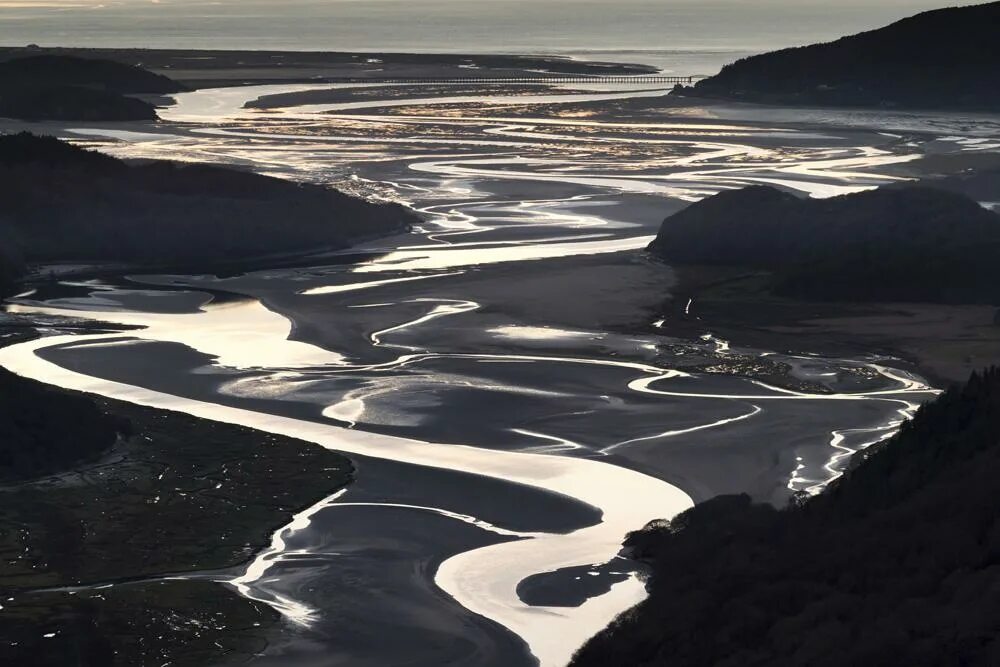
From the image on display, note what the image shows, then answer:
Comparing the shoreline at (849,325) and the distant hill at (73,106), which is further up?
the distant hill at (73,106)

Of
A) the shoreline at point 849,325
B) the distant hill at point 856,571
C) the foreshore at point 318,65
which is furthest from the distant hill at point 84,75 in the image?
the distant hill at point 856,571

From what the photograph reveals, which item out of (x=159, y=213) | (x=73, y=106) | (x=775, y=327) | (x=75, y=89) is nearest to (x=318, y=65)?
(x=75, y=89)

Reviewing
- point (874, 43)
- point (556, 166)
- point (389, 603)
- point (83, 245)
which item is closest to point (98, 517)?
point (389, 603)

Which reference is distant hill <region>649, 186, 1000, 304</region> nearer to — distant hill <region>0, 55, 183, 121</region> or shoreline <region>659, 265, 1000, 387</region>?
shoreline <region>659, 265, 1000, 387</region>

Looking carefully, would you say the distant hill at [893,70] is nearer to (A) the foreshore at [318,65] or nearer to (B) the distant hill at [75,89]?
(A) the foreshore at [318,65]

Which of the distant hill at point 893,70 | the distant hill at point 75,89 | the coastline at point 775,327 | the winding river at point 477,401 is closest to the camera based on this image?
the winding river at point 477,401

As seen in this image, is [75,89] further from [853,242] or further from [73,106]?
[853,242]
